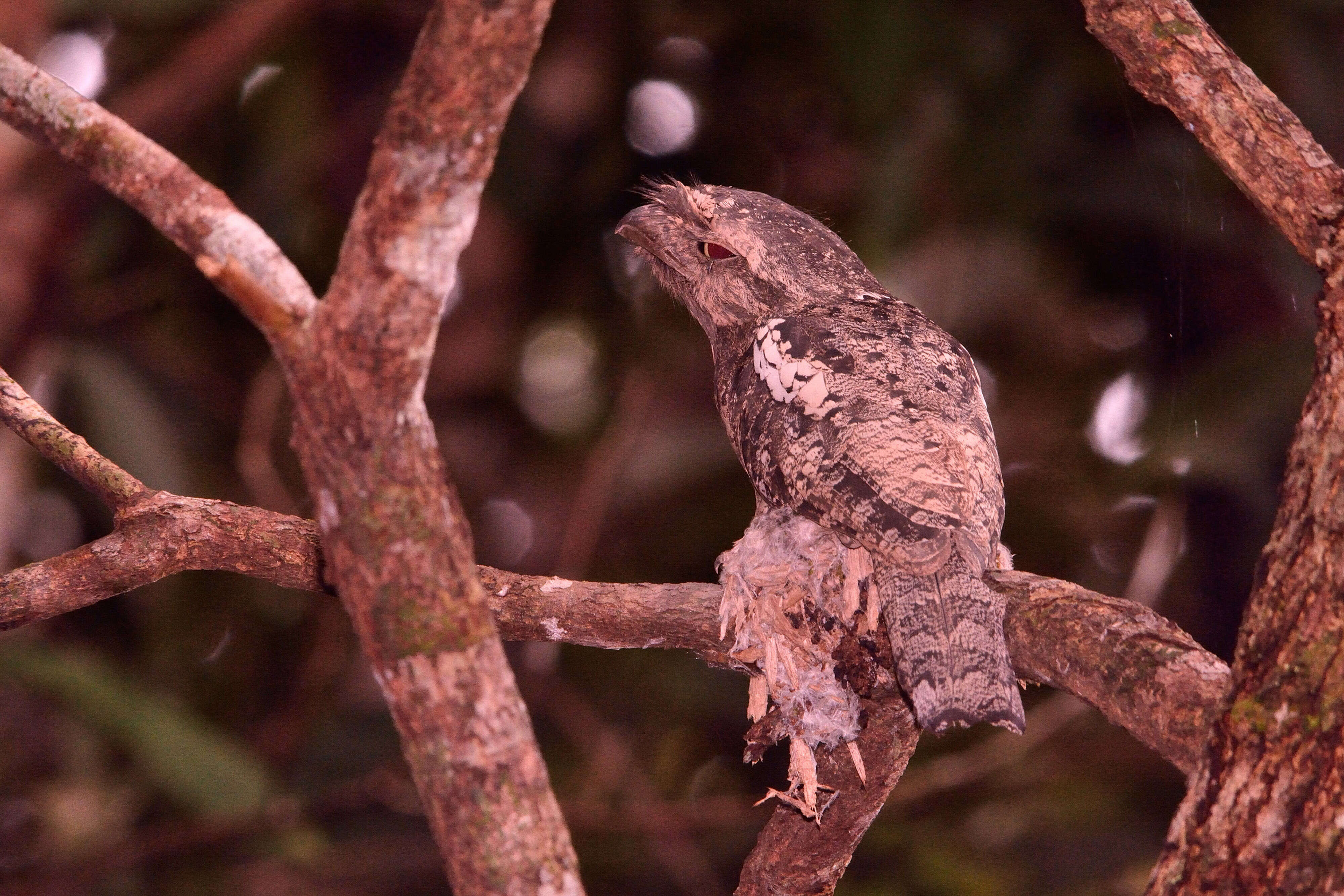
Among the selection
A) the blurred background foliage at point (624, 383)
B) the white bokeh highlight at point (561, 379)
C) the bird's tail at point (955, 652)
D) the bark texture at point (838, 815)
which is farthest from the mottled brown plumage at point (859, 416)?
the white bokeh highlight at point (561, 379)

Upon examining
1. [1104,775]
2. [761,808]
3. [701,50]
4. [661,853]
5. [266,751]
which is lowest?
[266,751]

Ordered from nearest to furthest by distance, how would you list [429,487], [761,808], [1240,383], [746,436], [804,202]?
[429,487], [746,436], [1240,383], [761,808], [804,202]

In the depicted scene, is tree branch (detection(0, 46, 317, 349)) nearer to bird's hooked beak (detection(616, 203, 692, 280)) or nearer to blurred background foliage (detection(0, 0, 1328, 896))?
bird's hooked beak (detection(616, 203, 692, 280))

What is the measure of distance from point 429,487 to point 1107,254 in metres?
5.25

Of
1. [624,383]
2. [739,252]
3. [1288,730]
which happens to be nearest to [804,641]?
[739,252]

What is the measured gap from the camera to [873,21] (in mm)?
4855

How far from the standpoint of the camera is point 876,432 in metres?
2.45

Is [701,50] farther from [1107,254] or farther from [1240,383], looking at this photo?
[1240,383]

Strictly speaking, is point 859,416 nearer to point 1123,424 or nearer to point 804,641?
point 804,641

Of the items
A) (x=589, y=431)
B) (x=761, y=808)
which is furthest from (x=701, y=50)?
(x=761, y=808)

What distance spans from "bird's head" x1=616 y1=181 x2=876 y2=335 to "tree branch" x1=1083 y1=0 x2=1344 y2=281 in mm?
1113

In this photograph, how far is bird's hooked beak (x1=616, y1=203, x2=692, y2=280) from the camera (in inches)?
125

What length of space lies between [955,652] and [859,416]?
618 mm

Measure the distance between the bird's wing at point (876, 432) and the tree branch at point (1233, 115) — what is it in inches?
31.2
